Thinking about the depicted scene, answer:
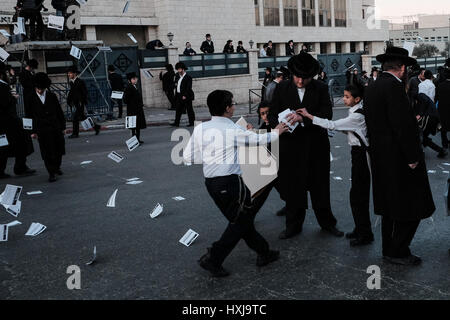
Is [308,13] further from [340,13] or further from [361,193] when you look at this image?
[361,193]

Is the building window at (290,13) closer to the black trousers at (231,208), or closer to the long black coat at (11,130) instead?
the long black coat at (11,130)

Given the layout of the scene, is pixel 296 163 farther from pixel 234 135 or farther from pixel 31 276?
pixel 31 276

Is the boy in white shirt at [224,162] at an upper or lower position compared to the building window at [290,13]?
lower

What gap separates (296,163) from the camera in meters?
5.62

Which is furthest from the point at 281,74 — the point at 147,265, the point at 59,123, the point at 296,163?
the point at 147,265

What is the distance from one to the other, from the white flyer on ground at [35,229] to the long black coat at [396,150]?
12.6ft

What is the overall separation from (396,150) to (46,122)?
21.4 feet

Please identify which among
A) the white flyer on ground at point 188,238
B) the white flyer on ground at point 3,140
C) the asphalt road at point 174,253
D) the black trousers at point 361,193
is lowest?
the asphalt road at point 174,253

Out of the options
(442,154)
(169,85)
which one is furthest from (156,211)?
(169,85)

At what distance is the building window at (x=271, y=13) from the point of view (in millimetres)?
40562

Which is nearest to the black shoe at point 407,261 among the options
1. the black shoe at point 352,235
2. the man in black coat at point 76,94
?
the black shoe at point 352,235

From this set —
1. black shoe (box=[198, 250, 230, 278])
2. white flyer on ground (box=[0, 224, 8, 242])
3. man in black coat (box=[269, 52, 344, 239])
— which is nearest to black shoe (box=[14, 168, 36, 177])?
white flyer on ground (box=[0, 224, 8, 242])

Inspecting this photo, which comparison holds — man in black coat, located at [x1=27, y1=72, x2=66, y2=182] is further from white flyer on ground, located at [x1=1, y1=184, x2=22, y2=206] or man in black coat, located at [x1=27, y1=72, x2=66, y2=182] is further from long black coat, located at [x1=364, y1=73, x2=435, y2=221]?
long black coat, located at [x1=364, y1=73, x2=435, y2=221]

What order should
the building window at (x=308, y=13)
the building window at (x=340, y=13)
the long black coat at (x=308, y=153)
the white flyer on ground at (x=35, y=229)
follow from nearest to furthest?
1. the long black coat at (x=308, y=153)
2. the white flyer on ground at (x=35, y=229)
3. the building window at (x=308, y=13)
4. the building window at (x=340, y=13)
